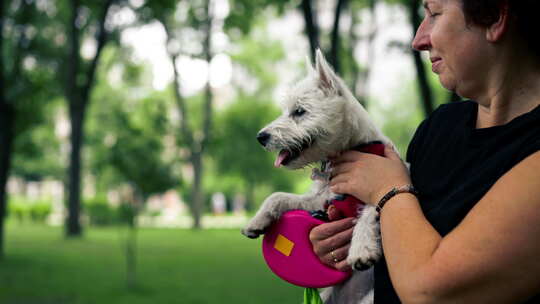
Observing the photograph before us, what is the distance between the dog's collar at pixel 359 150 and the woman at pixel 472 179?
1.14ft

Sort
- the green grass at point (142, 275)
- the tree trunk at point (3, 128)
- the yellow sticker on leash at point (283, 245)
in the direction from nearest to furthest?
the yellow sticker on leash at point (283, 245) → the green grass at point (142, 275) → the tree trunk at point (3, 128)

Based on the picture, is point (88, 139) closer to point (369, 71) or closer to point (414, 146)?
point (369, 71)

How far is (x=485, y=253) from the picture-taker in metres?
1.63

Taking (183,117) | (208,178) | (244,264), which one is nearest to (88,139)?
(183,117)

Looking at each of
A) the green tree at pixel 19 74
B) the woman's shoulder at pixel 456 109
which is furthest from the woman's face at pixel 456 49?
the green tree at pixel 19 74

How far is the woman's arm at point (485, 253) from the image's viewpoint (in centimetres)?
160

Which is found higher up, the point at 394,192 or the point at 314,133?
the point at 314,133

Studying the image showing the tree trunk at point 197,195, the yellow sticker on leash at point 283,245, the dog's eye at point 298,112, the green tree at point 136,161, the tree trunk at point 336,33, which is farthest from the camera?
the tree trunk at point 197,195

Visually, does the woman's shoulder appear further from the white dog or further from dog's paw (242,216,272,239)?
dog's paw (242,216,272,239)

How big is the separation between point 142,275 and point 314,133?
15.5 m

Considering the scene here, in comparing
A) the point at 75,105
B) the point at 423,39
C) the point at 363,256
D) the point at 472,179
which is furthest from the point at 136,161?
the point at 472,179

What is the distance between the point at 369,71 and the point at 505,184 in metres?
31.4

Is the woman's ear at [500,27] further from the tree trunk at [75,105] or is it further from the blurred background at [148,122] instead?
the tree trunk at [75,105]

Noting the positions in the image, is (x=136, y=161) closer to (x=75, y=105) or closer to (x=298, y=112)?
(x=75, y=105)
